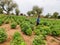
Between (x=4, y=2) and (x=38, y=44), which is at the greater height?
(x=4, y=2)

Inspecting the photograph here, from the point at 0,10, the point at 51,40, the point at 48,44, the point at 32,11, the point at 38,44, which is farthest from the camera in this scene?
the point at 32,11

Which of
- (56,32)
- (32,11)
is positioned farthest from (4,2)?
(56,32)

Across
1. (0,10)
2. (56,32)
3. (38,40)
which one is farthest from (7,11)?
(38,40)

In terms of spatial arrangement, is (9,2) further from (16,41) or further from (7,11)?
(16,41)

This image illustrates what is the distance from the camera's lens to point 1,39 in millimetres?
8680

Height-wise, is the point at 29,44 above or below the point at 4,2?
below

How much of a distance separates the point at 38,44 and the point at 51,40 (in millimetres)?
2687

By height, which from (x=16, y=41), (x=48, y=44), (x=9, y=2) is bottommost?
(x=48, y=44)

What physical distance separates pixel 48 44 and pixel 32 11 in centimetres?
4681

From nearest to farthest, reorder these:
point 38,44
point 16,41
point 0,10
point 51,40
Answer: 1. point 16,41
2. point 38,44
3. point 51,40
4. point 0,10

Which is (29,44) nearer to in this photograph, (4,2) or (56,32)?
(56,32)

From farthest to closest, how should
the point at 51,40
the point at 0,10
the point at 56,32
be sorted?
the point at 0,10, the point at 56,32, the point at 51,40

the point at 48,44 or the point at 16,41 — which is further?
the point at 48,44

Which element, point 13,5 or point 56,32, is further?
point 13,5
